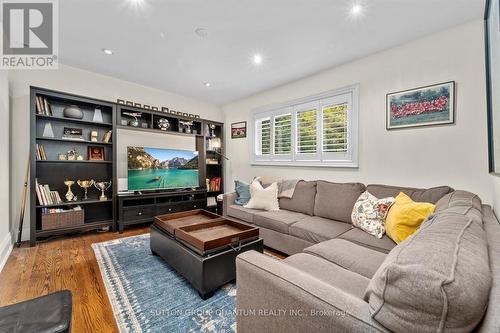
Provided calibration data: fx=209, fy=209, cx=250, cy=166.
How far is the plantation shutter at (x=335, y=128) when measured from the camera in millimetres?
2986

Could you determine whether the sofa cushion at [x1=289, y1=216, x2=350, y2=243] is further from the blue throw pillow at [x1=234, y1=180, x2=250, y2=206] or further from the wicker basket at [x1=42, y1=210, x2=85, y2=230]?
the wicker basket at [x1=42, y1=210, x2=85, y2=230]

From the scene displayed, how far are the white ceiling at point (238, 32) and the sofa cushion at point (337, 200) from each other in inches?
67.8

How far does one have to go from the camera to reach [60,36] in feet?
7.80

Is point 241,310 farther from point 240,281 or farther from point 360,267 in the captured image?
point 360,267

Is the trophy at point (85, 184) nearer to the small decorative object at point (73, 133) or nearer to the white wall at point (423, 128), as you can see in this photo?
the small decorative object at point (73, 133)

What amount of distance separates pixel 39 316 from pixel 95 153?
3135mm

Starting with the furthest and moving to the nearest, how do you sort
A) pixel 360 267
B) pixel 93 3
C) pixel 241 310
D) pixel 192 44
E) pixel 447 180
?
pixel 192 44, pixel 447 180, pixel 93 3, pixel 360 267, pixel 241 310

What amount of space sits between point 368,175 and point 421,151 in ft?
2.03

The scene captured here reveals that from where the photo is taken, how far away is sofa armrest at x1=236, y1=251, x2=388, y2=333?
0.67 meters

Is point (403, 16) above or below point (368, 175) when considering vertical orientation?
above

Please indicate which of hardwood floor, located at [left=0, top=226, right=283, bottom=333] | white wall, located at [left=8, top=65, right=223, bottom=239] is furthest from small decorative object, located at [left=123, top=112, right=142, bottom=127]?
hardwood floor, located at [left=0, top=226, right=283, bottom=333]

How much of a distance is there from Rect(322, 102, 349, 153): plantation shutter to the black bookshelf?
338 cm

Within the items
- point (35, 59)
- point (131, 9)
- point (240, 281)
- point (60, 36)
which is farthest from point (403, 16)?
point (35, 59)

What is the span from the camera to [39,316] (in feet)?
3.07
